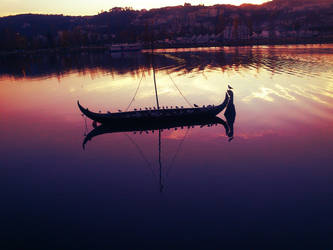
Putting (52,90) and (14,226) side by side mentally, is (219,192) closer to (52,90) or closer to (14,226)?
(14,226)

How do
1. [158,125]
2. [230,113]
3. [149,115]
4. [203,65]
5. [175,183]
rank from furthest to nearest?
[203,65] < [230,113] < [158,125] < [149,115] < [175,183]

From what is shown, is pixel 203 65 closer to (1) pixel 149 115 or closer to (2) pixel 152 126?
(2) pixel 152 126

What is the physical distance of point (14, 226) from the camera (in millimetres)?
14977

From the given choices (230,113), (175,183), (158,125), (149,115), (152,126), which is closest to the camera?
(175,183)

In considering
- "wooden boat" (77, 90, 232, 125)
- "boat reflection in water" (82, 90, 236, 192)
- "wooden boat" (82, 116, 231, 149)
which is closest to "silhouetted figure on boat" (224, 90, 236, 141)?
"boat reflection in water" (82, 90, 236, 192)

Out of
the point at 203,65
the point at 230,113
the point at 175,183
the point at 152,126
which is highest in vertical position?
the point at 203,65

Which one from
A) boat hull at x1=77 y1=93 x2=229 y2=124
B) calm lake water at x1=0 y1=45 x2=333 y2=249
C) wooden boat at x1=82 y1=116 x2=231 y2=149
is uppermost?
boat hull at x1=77 y1=93 x2=229 y2=124

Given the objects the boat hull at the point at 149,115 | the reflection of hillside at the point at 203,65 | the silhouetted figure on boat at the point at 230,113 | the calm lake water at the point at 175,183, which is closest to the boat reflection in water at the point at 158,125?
the silhouetted figure on boat at the point at 230,113

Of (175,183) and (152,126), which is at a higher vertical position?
(152,126)

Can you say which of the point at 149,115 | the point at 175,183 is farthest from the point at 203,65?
the point at 175,183

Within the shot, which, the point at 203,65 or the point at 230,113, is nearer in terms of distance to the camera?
the point at 230,113

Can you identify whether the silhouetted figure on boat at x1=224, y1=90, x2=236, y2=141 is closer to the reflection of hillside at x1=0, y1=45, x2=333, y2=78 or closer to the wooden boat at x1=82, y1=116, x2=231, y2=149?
the wooden boat at x1=82, y1=116, x2=231, y2=149

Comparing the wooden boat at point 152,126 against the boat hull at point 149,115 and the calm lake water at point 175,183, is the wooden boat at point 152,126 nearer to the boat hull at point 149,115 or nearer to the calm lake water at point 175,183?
the boat hull at point 149,115

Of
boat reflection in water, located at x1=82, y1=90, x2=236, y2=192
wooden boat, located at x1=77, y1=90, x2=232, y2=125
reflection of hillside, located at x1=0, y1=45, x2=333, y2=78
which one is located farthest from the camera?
reflection of hillside, located at x1=0, y1=45, x2=333, y2=78
